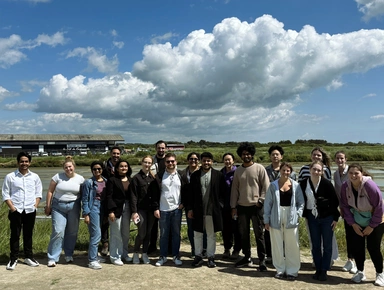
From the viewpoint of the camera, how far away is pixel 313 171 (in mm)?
4641

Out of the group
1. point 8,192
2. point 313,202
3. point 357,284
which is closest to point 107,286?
point 8,192

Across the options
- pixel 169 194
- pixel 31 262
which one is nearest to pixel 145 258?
pixel 169 194

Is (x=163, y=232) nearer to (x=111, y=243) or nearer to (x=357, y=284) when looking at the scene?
(x=111, y=243)

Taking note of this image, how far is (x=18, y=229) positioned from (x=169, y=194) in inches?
96.1

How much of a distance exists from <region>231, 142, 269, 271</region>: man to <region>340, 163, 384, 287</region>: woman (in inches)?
46.5

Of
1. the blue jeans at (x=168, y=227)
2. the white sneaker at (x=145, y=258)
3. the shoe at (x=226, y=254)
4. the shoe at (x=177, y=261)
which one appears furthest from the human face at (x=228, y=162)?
the white sneaker at (x=145, y=258)

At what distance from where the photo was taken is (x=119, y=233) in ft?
17.4

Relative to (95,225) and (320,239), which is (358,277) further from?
(95,225)

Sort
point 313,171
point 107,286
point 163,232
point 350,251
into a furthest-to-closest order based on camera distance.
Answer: point 163,232 < point 350,251 < point 313,171 < point 107,286

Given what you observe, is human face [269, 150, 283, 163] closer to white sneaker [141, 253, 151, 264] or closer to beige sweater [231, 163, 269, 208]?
beige sweater [231, 163, 269, 208]

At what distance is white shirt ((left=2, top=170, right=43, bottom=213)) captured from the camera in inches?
200

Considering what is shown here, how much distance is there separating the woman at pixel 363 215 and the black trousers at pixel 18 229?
15.9 feet

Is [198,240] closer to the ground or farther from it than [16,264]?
farther from it

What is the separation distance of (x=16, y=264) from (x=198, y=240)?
2.90 meters
